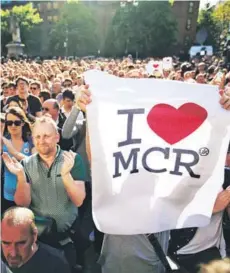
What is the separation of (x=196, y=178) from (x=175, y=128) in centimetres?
30

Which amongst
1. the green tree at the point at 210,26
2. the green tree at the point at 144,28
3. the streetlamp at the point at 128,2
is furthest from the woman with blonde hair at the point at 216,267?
the green tree at the point at 144,28

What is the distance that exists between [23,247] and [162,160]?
89 cm

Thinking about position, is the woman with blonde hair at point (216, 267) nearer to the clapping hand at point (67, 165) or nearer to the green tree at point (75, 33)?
the clapping hand at point (67, 165)

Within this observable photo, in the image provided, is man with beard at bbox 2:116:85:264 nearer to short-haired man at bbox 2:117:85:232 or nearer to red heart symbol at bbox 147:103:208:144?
short-haired man at bbox 2:117:85:232

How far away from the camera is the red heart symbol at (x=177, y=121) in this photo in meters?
2.26

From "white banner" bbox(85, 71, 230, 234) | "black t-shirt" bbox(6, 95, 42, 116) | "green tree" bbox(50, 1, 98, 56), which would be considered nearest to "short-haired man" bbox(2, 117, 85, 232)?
"white banner" bbox(85, 71, 230, 234)

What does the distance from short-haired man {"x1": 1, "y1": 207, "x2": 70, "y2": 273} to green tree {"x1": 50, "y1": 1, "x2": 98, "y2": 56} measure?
50780mm

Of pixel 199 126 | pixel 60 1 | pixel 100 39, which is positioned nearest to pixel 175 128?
pixel 199 126

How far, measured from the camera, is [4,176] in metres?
2.97

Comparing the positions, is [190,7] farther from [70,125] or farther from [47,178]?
[47,178]

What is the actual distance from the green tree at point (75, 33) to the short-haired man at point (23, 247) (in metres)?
50.8

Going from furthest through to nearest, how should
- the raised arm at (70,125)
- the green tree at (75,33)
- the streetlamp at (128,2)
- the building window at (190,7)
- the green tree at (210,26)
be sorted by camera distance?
the building window at (190,7) → the green tree at (75,33) → the streetlamp at (128,2) → the green tree at (210,26) → the raised arm at (70,125)

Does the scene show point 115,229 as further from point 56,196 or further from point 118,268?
point 56,196

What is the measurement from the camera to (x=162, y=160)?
2.26 metres
